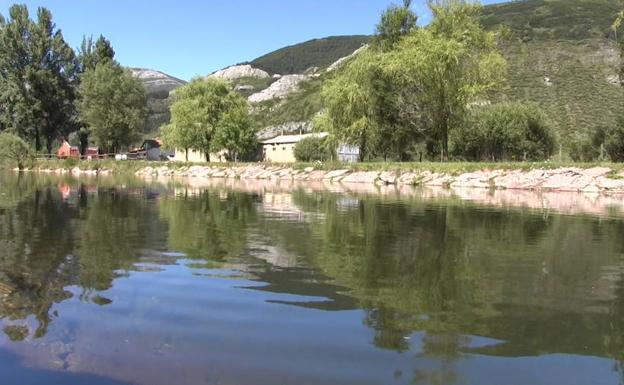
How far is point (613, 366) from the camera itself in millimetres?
5906

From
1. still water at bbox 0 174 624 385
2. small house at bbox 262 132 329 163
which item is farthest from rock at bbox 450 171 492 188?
small house at bbox 262 132 329 163

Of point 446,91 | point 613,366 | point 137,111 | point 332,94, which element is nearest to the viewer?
point 613,366

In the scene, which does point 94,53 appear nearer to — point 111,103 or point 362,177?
point 111,103

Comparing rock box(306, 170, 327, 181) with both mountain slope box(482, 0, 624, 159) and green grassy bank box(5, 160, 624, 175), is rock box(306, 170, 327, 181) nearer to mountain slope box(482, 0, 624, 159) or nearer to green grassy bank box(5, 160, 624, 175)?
green grassy bank box(5, 160, 624, 175)

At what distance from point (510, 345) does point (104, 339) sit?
444 cm

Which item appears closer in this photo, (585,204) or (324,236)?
(324,236)

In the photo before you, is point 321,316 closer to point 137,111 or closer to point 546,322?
point 546,322

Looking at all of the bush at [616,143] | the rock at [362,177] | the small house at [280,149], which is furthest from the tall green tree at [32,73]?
the bush at [616,143]

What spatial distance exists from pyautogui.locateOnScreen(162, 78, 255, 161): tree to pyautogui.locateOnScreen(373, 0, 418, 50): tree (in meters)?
25.9

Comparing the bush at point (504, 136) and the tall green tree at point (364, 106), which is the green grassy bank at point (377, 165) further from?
the bush at point (504, 136)

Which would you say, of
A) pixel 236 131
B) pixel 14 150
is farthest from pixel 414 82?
pixel 14 150

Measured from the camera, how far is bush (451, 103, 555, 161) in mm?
57688

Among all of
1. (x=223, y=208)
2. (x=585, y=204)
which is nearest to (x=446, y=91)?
(x=585, y=204)

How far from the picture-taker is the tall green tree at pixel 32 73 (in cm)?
8450
